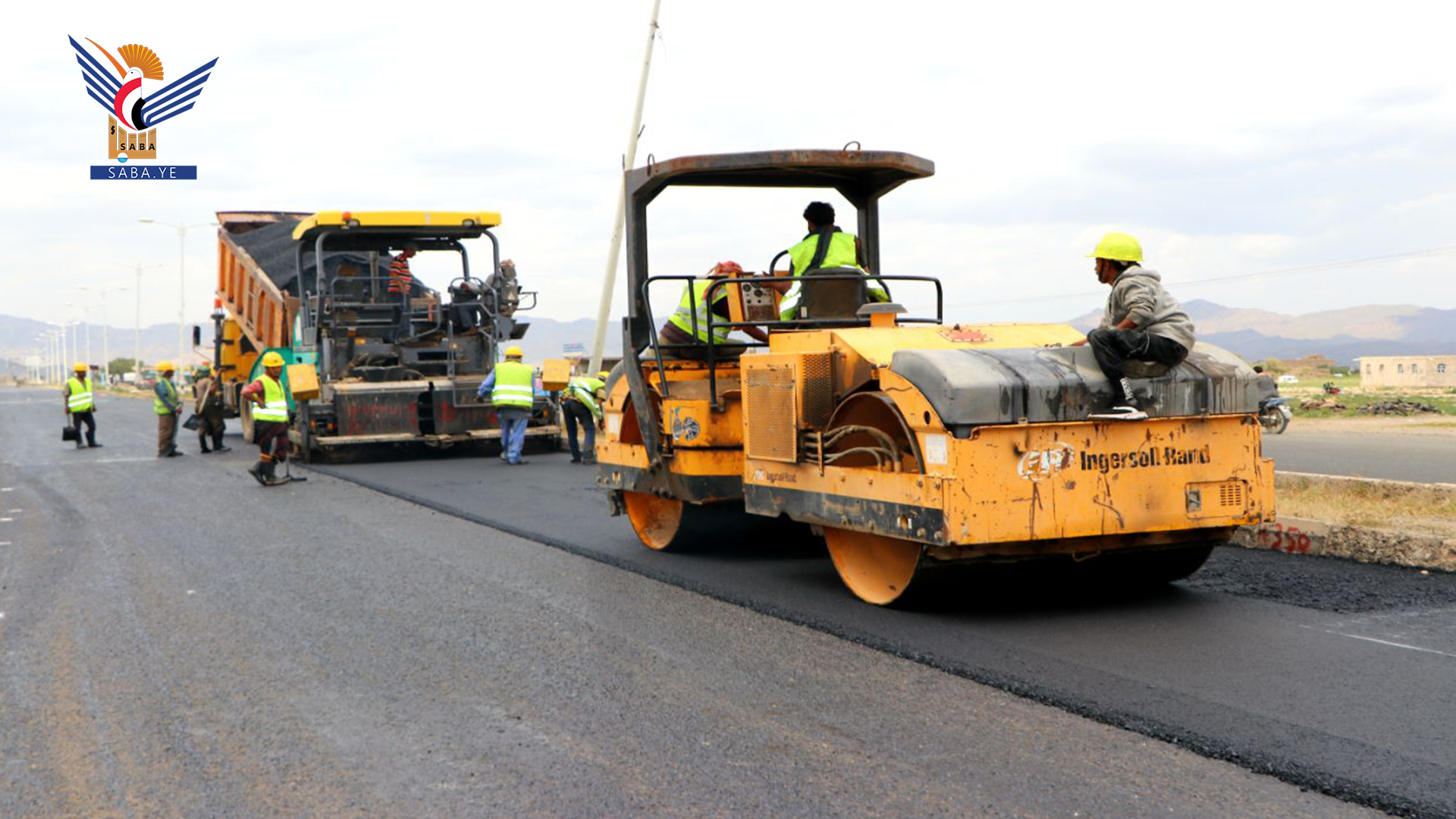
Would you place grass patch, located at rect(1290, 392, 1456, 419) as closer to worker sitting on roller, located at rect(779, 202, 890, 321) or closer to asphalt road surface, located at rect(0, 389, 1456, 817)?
asphalt road surface, located at rect(0, 389, 1456, 817)

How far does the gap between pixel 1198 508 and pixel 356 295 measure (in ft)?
40.7

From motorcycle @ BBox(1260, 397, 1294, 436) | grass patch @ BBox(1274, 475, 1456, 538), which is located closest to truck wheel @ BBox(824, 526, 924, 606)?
motorcycle @ BBox(1260, 397, 1294, 436)

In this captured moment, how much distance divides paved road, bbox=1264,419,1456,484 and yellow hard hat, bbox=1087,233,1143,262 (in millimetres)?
5346

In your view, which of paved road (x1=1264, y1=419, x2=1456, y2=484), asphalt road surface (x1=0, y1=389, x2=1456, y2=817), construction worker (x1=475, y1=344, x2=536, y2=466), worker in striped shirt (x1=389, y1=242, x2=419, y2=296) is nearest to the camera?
asphalt road surface (x1=0, y1=389, x2=1456, y2=817)

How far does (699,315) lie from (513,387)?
24.8ft

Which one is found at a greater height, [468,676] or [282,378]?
[282,378]

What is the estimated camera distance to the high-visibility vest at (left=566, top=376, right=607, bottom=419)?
14062 mm

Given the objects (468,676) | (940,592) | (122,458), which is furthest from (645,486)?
(122,458)

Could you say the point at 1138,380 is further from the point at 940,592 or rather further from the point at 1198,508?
the point at 940,592

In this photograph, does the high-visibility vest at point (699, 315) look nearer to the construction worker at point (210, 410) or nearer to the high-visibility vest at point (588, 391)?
the high-visibility vest at point (588, 391)

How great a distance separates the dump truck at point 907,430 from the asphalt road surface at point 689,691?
338 mm

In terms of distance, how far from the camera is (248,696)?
4.82 metres

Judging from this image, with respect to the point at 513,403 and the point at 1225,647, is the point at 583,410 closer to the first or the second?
the point at 513,403

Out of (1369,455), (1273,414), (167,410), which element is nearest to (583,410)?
(167,410)
